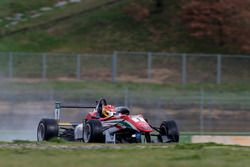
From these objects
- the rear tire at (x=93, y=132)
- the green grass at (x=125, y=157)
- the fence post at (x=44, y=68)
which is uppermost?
the fence post at (x=44, y=68)

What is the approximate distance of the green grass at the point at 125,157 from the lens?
1454cm

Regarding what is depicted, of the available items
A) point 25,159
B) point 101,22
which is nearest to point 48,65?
point 101,22

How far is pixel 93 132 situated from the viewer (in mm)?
22078

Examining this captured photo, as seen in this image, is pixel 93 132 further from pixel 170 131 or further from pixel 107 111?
pixel 170 131

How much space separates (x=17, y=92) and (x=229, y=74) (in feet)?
40.3

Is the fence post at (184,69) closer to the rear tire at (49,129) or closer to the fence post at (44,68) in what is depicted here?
the fence post at (44,68)

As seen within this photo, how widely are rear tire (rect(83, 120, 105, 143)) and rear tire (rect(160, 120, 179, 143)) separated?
79.0 inches

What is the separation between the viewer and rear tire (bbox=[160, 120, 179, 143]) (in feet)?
76.3

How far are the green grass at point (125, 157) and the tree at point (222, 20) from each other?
3179cm

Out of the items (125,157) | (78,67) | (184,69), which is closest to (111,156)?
(125,157)

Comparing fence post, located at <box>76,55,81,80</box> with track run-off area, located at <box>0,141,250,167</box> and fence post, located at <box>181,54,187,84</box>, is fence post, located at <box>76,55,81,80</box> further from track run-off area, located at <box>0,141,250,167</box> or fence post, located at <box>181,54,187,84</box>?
track run-off area, located at <box>0,141,250,167</box>

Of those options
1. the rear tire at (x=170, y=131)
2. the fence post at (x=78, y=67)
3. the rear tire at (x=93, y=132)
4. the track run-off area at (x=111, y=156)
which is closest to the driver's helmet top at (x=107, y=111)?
the rear tire at (x=93, y=132)

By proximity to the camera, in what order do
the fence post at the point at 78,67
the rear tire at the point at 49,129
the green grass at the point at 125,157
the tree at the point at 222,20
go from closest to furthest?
the green grass at the point at 125,157 < the rear tire at the point at 49,129 < the fence post at the point at 78,67 < the tree at the point at 222,20

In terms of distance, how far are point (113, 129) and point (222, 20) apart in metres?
27.9
